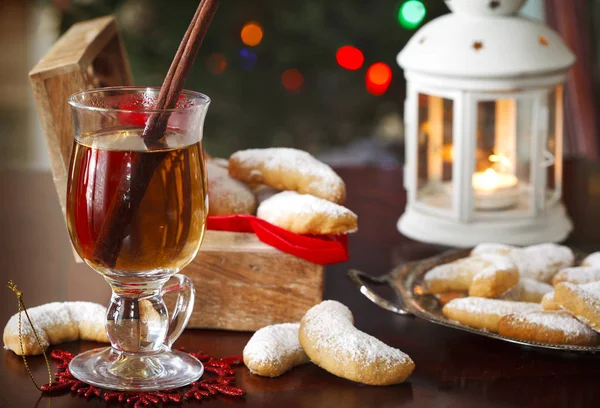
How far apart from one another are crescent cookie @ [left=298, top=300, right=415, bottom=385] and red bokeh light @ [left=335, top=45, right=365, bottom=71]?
2.13 m

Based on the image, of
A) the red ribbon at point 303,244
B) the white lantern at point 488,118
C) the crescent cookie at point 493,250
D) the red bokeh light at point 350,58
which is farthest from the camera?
the red bokeh light at point 350,58

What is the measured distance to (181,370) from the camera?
1090 millimetres

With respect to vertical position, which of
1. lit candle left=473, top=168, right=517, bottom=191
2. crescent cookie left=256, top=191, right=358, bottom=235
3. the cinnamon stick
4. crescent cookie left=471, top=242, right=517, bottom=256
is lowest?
crescent cookie left=471, top=242, right=517, bottom=256

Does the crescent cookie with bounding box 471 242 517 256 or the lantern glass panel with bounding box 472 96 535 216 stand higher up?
the lantern glass panel with bounding box 472 96 535 216

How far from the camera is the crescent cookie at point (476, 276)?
A: 127 cm

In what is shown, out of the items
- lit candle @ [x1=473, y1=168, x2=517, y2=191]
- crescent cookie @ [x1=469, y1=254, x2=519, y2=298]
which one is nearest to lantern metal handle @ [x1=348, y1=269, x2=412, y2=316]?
crescent cookie @ [x1=469, y1=254, x2=519, y2=298]

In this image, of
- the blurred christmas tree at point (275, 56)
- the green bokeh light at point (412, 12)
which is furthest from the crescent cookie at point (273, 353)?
the green bokeh light at point (412, 12)

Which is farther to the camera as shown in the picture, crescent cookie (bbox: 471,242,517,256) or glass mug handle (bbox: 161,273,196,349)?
crescent cookie (bbox: 471,242,517,256)

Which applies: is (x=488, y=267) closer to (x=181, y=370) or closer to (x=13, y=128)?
(x=181, y=370)

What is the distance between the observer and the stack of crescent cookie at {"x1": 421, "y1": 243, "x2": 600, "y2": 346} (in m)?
1.14

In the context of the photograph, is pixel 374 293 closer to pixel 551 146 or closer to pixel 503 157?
pixel 503 157

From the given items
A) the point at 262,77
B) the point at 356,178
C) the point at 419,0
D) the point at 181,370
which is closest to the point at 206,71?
the point at 262,77

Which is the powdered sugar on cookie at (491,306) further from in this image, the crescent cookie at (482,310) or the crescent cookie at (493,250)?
the crescent cookie at (493,250)

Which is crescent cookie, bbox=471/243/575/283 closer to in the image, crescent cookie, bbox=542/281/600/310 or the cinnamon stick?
crescent cookie, bbox=542/281/600/310
